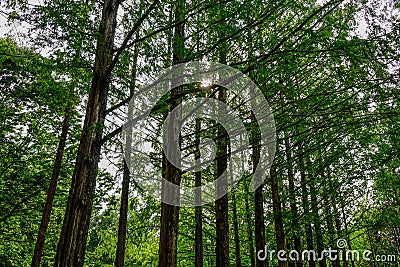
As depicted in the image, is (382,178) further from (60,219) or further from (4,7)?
(60,219)

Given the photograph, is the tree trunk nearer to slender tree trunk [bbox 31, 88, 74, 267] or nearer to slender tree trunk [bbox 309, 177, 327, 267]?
slender tree trunk [bbox 31, 88, 74, 267]

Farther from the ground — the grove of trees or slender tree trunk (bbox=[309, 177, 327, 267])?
the grove of trees

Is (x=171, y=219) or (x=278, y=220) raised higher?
(x=278, y=220)

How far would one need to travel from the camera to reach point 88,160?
3.97m

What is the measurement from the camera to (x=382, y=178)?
311 inches

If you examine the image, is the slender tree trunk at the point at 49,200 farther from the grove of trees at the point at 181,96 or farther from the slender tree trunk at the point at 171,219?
the slender tree trunk at the point at 171,219

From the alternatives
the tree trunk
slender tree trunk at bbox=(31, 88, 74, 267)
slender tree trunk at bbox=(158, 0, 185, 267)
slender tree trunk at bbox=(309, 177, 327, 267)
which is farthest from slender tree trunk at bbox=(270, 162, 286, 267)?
slender tree trunk at bbox=(31, 88, 74, 267)

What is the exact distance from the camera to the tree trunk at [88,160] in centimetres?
364

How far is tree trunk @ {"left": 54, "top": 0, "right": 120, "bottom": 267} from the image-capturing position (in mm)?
3643

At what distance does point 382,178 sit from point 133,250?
31.4ft

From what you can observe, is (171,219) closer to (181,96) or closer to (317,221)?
(181,96)

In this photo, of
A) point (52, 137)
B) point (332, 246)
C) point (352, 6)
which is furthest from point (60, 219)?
point (352, 6)

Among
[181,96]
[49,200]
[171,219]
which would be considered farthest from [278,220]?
[49,200]

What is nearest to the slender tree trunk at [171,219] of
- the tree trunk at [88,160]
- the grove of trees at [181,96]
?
the grove of trees at [181,96]
